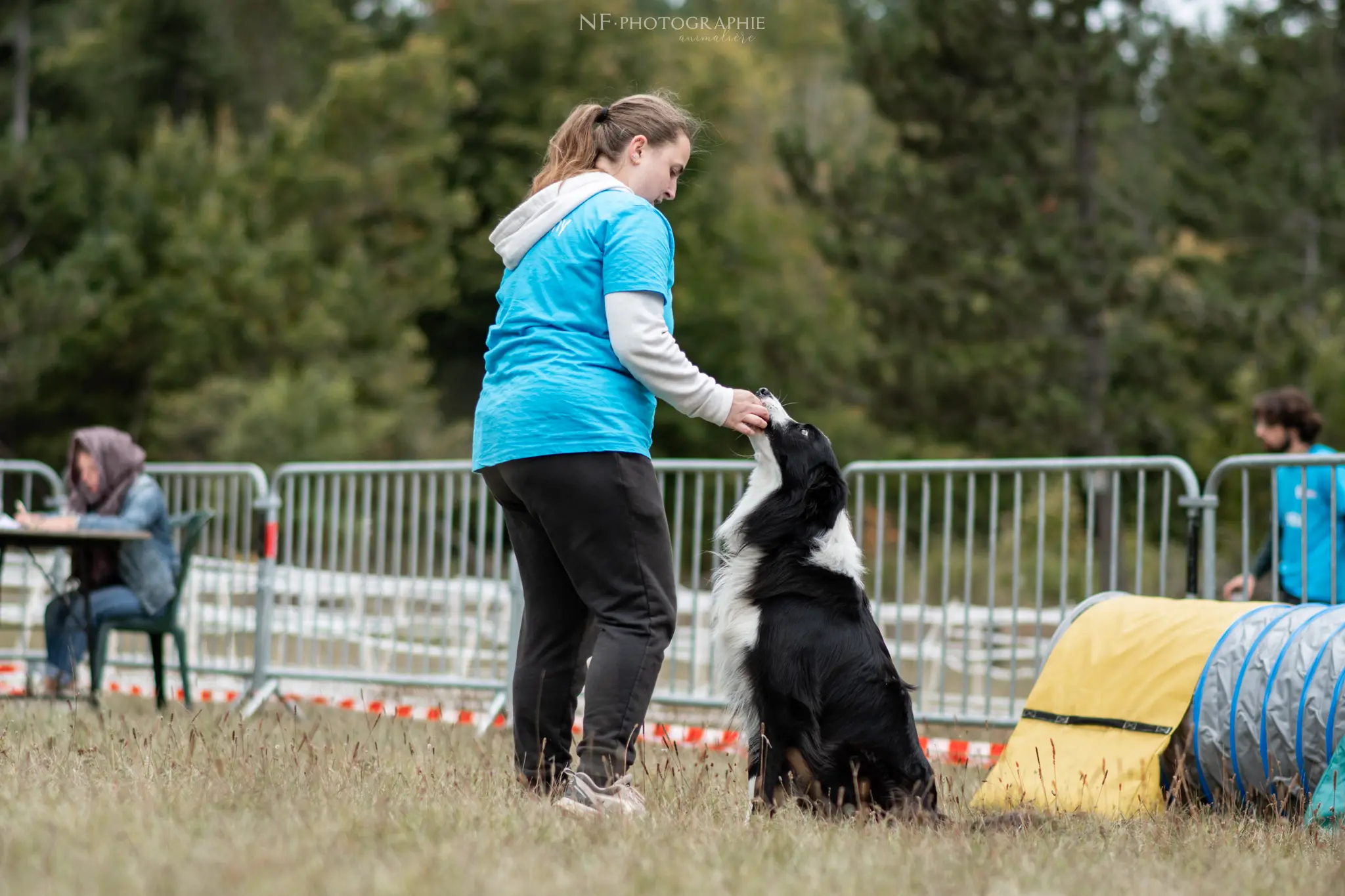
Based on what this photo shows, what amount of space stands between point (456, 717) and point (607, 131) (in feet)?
13.7

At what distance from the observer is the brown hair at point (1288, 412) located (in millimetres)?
6961

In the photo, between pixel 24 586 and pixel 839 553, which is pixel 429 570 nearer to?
pixel 24 586

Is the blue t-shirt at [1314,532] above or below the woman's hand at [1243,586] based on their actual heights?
above

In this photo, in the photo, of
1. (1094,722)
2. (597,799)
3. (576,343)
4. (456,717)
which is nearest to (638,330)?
(576,343)

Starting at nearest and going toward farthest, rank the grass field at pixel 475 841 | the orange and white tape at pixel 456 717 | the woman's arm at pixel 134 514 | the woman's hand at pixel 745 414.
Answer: the grass field at pixel 475 841, the woman's hand at pixel 745 414, the orange and white tape at pixel 456 717, the woman's arm at pixel 134 514

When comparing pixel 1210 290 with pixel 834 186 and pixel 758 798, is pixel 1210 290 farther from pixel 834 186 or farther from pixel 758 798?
pixel 758 798

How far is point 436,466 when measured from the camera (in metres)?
7.50

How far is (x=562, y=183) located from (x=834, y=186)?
1644 cm

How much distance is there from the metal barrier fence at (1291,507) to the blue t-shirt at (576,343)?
308cm

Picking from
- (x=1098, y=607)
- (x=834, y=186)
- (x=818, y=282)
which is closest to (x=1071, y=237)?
(x=834, y=186)

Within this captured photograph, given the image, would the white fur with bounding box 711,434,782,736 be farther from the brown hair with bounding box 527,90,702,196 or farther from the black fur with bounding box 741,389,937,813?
the brown hair with bounding box 527,90,702,196

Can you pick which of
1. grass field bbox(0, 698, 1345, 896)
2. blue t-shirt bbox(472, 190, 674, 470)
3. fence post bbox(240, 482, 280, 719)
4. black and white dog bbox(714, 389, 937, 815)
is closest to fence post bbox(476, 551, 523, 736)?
fence post bbox(240, 482, 280, 719)

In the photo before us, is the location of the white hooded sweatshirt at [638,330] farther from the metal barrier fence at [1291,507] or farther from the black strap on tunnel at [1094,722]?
the metal barrier fence at [1291,507]

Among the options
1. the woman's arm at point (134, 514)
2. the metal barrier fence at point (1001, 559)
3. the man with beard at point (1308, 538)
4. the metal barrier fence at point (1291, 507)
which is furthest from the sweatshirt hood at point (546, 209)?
the woman's arm at point (134, 514)
